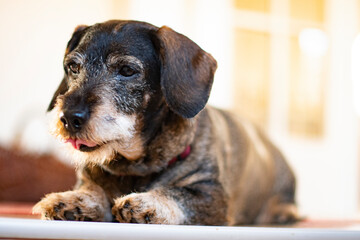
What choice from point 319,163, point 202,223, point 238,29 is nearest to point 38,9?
point 238,29

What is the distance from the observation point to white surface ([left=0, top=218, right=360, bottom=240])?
3.68ft

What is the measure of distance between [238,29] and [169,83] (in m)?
3.22

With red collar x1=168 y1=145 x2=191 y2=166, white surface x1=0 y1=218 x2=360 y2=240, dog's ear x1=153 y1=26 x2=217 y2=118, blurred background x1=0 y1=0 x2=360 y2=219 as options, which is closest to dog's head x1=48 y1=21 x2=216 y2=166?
dog's ear x1=153 y1=26 x2=217 y2=118

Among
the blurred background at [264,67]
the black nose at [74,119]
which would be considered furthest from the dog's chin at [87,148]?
the blurred background at [264,67]

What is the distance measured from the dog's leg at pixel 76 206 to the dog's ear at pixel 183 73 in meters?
0.38

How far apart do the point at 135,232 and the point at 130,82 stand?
0.61 metres

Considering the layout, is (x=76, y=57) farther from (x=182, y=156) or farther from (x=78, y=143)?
(x=182, y=156)

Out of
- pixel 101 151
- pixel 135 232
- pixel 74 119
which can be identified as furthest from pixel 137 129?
pixel 135 232

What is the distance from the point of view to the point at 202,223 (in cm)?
165

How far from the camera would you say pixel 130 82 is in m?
1.65

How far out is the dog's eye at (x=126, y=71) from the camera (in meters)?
1.64

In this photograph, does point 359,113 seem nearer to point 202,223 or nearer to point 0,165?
point 0,165

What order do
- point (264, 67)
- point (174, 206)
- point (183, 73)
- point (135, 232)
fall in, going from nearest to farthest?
point (135, 232)
point (174, 206)
point (183, 73)
point (264, 67)

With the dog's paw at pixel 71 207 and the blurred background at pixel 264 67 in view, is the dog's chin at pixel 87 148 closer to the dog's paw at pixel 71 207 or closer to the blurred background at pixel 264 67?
the dog's paw at pixel 71 207
